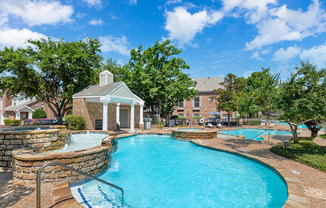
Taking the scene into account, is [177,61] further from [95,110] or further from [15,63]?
[15,63]

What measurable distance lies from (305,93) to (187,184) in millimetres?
7550

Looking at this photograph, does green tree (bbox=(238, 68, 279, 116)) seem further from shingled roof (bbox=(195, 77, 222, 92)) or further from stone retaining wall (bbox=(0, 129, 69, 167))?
shingled roof (bbox=(195, 77, 222, 92))

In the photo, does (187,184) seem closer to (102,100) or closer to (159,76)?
(102,100)

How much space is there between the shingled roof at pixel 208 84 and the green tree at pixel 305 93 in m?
23.1

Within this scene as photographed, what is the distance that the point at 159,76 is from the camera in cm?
2133

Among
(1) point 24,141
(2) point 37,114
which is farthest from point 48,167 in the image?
(2) point 37,114

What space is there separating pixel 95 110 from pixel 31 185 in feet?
41.5

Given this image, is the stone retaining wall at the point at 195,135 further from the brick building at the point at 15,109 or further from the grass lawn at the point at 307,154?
the brick building at the point at 15,109

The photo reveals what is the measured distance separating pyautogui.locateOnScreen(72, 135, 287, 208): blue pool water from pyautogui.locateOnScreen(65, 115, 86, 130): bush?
7491mm

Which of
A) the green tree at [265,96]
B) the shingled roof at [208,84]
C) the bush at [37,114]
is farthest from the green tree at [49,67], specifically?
the shingled roof at [208,84]

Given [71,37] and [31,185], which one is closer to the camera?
[31,185]

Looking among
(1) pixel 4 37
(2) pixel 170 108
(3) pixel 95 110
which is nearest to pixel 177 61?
(2) pixel 170 108

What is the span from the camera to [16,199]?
385cm

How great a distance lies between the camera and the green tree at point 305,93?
7.22m
